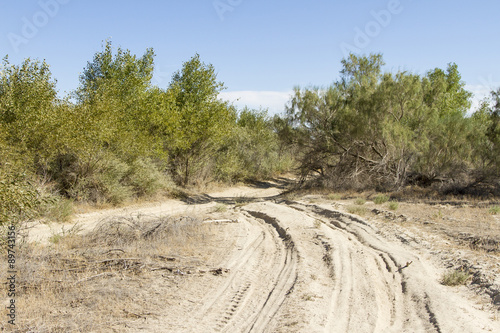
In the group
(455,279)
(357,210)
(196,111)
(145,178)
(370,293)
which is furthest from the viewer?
(196,111)

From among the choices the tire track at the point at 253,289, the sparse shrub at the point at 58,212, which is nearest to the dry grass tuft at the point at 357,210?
the tire track at the point at 253,289

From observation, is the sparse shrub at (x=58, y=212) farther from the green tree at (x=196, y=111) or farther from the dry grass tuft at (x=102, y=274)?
the green tree at (x=196, y=111)

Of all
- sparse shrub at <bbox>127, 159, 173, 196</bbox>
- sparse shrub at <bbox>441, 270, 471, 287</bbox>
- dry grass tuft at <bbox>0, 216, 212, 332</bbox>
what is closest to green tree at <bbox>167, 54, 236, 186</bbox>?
sparse shrub at <bbox>127, 159, 173, 196</bbox>

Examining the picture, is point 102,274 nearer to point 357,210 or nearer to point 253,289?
point 253,289

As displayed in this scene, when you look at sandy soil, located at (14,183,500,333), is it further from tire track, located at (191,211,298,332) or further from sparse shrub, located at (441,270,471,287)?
sparse shrub, located at (441,270,471,287)

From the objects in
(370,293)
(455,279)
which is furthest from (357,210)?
(370,293)

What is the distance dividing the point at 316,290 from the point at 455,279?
8.70 ft

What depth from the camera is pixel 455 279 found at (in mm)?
7055

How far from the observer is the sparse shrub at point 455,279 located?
7.04 meters

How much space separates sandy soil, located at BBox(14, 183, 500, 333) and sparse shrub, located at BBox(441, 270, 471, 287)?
0.14 m

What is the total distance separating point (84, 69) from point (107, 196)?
8.52 meters

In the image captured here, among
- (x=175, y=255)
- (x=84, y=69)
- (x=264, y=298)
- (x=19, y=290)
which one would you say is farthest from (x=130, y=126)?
(x=264, y=298)

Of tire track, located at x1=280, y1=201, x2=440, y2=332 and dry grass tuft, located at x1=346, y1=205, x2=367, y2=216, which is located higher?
dry grass tuft, located at x1=346, y1=205, x2=367, y2=216

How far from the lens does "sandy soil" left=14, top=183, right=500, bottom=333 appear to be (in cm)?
546
